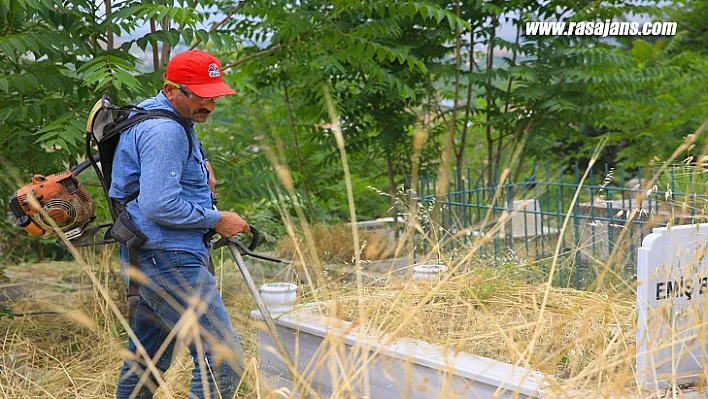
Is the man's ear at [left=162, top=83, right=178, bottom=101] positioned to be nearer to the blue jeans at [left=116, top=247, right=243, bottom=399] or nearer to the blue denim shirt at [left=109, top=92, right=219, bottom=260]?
the blue denim shirt at [left=109, top=92, right=219, bottom=260]

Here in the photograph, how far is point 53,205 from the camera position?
13.8 ft

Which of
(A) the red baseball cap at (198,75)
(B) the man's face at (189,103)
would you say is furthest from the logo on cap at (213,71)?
(B) the man's face at (189,103)

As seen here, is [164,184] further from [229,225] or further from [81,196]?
[81,196]

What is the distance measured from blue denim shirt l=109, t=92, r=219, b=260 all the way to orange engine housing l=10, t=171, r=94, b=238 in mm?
230

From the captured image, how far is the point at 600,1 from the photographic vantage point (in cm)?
869

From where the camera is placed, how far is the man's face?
4.02 metres

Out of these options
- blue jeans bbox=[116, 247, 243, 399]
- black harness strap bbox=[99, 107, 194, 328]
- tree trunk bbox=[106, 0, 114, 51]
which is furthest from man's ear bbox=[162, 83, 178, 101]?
tree trunk bbox=[106, 0, 114, 51]

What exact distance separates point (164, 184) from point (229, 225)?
1.22 feet

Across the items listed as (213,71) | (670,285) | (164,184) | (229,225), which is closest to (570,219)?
(670,285)

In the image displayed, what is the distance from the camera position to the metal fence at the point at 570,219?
5.28 m

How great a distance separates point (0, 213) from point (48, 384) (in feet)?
5.12

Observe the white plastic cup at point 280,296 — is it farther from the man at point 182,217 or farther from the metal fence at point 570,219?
the man at point 182,217

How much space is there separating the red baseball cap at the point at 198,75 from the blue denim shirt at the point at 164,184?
0.48ft

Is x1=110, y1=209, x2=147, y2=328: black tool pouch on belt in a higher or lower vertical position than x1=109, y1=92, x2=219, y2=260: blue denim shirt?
lower
